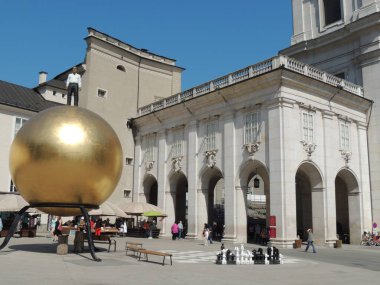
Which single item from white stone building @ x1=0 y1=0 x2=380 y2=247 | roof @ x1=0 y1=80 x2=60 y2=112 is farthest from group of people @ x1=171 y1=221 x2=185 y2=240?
roof @ x1=0 y1=80 x2=60 y2=112

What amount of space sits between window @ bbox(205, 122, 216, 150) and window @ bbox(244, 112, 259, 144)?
3393mm

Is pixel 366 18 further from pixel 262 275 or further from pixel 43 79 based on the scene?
pixel 43 79

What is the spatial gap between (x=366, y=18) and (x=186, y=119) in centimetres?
1647

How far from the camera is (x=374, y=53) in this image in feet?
110

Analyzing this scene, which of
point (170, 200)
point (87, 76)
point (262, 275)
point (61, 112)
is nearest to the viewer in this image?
point (262, 275)

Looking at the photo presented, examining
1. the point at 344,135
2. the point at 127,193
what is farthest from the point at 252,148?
the point at 127,193

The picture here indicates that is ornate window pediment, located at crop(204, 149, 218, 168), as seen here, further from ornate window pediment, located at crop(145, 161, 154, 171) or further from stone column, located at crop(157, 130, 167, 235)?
ornate window pediment, located at crop(145, 161, 154, 171)

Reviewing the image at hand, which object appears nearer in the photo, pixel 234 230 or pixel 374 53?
pixel 234 230

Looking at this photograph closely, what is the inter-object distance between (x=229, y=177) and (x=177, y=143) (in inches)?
291

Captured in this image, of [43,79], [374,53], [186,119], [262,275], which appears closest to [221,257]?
[262,275]

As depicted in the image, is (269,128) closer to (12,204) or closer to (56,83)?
(12,204)

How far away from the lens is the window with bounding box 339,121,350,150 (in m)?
31.2

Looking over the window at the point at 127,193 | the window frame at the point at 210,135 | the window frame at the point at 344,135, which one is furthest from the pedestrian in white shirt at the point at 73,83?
the window at the point at 127,193

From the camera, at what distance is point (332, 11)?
39625mm
